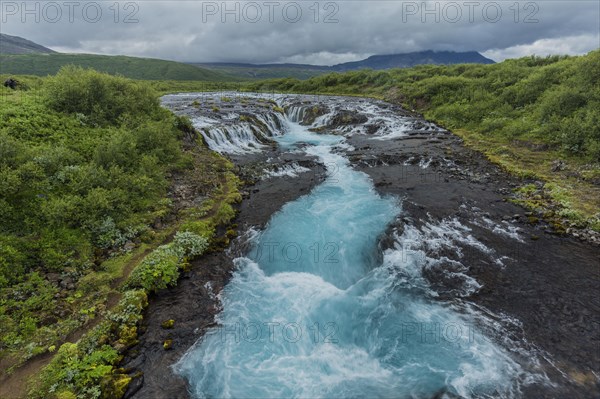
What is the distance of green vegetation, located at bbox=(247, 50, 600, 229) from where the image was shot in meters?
22.6

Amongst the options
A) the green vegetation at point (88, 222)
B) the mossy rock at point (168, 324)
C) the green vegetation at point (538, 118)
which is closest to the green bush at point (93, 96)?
the green vegetation at point (88, 222)

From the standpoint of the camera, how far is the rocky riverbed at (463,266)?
10.2 meters

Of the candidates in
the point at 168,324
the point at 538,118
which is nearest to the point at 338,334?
the point at 168,324

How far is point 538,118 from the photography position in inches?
1341

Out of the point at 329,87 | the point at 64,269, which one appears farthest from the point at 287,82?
the point at 64,269

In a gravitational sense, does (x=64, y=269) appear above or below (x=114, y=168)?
below

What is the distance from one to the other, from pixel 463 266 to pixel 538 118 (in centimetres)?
2996

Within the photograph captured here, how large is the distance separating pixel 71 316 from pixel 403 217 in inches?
700

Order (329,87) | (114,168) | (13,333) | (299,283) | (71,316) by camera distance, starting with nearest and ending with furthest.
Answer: (13,333), (71,316), (299,283), (114,168), (329,87)

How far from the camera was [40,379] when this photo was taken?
353 inches

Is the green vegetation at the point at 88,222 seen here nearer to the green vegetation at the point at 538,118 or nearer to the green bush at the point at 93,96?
the green bush at the point at 93,96

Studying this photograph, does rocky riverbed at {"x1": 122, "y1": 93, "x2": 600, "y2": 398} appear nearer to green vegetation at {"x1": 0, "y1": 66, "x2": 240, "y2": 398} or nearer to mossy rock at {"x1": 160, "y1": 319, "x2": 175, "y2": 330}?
mossy rock at {"x1": 160, "y1": 319, "x2": 175, "y2": 330}

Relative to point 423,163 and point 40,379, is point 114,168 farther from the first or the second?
point 423,163

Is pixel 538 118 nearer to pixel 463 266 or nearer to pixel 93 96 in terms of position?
pixel 463 266
